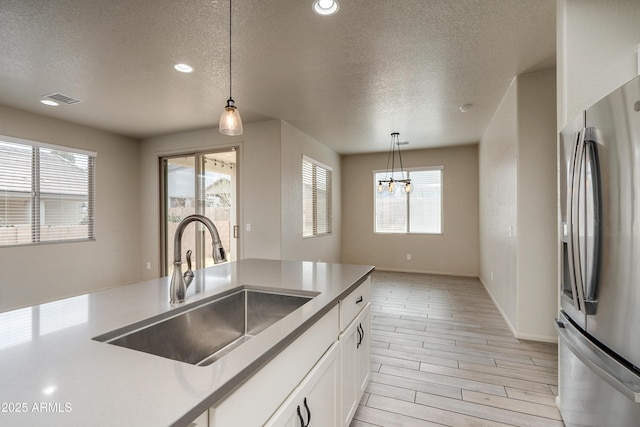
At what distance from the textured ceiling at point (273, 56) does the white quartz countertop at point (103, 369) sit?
193cm

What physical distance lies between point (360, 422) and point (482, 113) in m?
4.02

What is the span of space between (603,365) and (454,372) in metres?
1.36

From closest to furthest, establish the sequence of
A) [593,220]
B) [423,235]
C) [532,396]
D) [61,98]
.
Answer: [593,220], [532,396], [61,98], [423,235]

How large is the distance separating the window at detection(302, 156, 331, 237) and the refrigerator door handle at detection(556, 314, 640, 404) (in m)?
3.91

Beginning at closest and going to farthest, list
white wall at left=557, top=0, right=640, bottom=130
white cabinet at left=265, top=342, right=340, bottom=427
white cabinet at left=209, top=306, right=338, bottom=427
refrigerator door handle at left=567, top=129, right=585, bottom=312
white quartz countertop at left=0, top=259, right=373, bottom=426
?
white quartz countertop at left=0, top=259, right=373, bottom=426 < white cabinet at left=209, top=306, right=338, bottom=427 < white cabinet at left=265, top=342, right=340, bottom=427 < refrigerator door handle at left=567, top=129, right=585, bottom=312 < white wall at left=557, top=0, right=640, bottom=130

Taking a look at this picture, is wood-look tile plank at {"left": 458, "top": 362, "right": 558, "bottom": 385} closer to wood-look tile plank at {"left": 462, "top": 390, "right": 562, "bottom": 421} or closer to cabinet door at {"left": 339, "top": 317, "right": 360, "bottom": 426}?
wood-look tile plank at {"left": 462, "top": 390, "right": 562, "bottom": 421}

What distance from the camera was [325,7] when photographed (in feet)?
6.51

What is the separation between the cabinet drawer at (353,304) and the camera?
1.58 meters

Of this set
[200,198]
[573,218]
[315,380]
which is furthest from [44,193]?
[573,218]

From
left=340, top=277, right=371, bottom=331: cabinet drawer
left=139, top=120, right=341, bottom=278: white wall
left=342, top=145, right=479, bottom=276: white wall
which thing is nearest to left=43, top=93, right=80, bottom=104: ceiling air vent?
left=139, top=120, right=341, bottom=278: white wall

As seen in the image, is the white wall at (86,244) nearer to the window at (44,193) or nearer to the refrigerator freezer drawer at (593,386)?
the window at (44,193)

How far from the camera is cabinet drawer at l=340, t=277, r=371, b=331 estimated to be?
1581 millimetres

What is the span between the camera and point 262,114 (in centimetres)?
409

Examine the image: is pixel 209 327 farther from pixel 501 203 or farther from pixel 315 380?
pixel 501 203
